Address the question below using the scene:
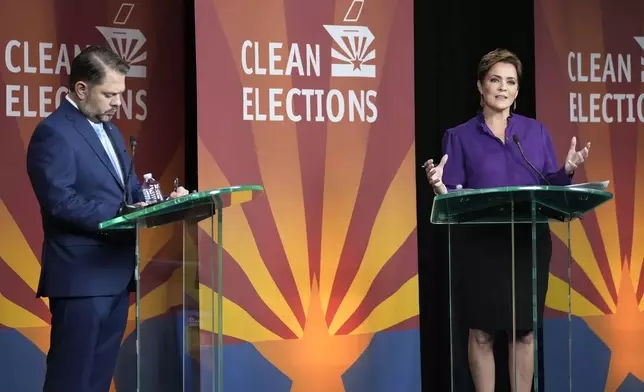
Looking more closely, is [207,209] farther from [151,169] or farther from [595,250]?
[595,250]

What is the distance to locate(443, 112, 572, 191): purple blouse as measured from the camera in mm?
3779

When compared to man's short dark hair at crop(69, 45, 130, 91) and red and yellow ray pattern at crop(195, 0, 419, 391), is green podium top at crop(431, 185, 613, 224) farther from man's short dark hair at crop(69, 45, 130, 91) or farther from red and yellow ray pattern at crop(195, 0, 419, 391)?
red and yellow ray pattern at crop(195, 0, 419, 391)

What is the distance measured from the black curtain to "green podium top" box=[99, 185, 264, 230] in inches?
91.2

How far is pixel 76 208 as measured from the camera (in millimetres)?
2951

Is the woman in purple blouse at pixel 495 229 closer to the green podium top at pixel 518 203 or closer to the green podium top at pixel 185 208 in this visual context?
the green podium top at pixel 518 203

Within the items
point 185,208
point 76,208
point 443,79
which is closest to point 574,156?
point 185,208

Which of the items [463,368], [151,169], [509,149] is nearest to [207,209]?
[463,368]

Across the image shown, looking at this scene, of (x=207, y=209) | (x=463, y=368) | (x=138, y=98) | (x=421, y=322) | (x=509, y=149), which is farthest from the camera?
(x=421, y=322)

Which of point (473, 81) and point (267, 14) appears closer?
point (267, 14)

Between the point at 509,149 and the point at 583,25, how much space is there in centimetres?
135

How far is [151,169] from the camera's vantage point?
15.3 feet

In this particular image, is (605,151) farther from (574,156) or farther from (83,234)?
(83,234)

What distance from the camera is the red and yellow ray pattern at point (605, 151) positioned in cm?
465

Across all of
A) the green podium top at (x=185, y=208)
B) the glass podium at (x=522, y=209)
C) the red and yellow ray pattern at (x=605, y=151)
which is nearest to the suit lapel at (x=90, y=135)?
the green podium top at (x=185, y=208)
